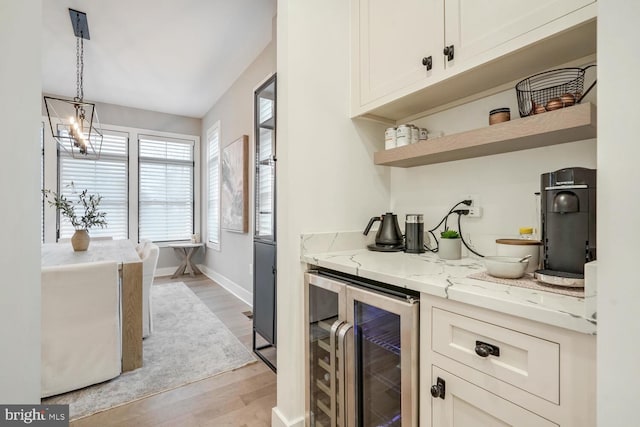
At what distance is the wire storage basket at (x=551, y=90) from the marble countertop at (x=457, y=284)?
25.4 inches

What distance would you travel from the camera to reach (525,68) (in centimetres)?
117

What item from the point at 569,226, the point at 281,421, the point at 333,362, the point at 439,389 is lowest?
the point at 281,421

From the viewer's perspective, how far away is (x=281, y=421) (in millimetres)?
1490

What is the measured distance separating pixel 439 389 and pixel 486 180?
97 cm

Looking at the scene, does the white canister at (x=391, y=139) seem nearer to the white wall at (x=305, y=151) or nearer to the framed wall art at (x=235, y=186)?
the white wall at (x=305, y=151)

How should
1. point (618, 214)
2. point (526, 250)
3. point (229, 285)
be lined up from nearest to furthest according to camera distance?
point (618, 214), point (526, 250), point (229, 285)

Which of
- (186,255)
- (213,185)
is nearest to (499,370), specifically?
(213,185)

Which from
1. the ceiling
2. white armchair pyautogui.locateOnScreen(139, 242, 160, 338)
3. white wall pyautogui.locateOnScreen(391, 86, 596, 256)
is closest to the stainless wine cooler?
white wall pyautogui.locateOnScreen(391, 86, 596, 256)

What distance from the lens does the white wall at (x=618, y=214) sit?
1.81ft

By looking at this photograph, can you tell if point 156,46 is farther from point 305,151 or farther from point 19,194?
point 19,194

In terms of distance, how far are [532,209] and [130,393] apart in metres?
2.53

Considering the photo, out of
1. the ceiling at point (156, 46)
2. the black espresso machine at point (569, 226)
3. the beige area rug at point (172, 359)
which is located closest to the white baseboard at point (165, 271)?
the beige area rug at point (172, 359)

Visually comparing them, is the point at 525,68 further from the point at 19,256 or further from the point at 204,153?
the point at 204,153

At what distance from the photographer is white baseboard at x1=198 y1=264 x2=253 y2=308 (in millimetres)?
3719
